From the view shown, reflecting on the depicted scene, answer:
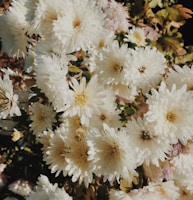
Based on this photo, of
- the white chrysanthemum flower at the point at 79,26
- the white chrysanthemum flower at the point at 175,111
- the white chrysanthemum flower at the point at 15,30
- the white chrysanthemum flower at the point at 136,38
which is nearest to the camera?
the white chrysanthemum flower at the point at 175,111

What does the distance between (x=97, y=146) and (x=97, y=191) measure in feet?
1.01

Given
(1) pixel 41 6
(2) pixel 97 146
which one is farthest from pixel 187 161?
(1) pixel 41 6

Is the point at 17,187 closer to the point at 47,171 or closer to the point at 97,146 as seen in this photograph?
the point at 47,171

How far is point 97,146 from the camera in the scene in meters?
1.78

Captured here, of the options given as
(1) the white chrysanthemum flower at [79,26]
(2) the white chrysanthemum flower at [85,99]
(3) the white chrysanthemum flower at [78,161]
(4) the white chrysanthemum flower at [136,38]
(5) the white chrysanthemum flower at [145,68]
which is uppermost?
(1) the white chrysanthemum flower at [79,26]

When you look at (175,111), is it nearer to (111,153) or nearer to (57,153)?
(111,153)

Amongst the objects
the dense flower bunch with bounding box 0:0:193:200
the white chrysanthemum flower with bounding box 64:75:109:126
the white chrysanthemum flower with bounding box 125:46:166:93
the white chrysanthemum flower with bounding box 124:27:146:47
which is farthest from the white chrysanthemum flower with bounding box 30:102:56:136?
the white chrysanthemum flower with bounding box 124:27:146:47

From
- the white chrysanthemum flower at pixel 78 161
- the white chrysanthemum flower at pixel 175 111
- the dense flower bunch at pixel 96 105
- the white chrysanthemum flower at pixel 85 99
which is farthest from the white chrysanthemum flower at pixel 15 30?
the white chrysanthemum flower at pixel 175 111

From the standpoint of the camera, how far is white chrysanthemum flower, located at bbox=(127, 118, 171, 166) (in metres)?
1.74

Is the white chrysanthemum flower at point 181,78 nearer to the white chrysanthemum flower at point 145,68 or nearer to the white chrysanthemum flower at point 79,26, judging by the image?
the white chrysanthemum flower at point 145,68

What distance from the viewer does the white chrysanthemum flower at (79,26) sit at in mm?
1843

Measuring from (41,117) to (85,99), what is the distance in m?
0.20

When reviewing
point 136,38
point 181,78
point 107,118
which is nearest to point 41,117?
point 107,118

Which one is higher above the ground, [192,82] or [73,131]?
[192,82]
